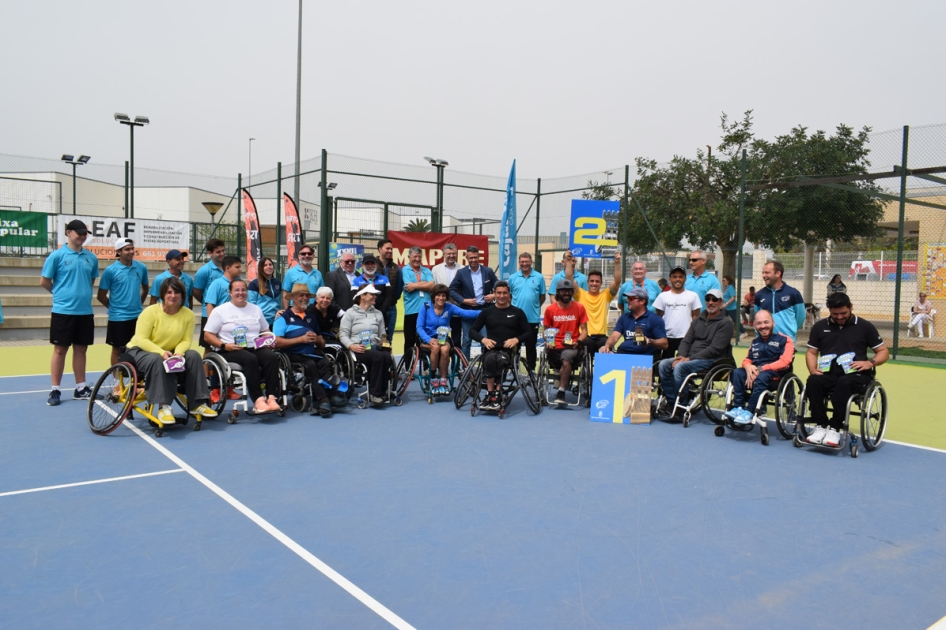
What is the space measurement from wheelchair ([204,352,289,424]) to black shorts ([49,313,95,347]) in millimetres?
1556

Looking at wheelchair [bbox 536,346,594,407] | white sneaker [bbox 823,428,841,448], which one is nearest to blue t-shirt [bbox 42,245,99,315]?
wheelchair [bbox 536,346,594,407]

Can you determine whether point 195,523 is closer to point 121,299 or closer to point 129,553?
point 129,553

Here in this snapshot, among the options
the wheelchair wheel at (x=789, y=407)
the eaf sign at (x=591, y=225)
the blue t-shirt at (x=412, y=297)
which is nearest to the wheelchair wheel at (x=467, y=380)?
the blue t-shirt at (x=412, y=297)

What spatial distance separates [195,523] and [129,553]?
413 mm

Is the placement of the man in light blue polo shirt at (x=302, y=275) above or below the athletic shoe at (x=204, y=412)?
above

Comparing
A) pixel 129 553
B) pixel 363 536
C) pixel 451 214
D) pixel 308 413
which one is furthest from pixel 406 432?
pixel 451 214

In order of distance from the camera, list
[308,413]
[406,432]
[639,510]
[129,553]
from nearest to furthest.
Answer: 1. [129,553]
2. [639,510]
3. [406,432]
4. [308,413]

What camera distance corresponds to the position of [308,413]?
6.62 metres

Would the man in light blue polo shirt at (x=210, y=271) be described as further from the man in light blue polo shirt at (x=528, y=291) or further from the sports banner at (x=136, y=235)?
the sports banner at (x=136, y=235)

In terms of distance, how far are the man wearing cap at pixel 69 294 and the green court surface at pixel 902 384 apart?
5.11 ft

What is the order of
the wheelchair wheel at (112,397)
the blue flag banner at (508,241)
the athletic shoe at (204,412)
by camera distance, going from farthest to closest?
the blue flag banner at (508,241)
the athletic shoe at (204,412)
the wheelchair wheel at (112,397)

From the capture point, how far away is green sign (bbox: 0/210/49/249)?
43.5 feet

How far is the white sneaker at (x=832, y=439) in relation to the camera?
518cm

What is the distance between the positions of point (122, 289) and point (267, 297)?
1317 millimetres
